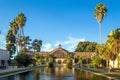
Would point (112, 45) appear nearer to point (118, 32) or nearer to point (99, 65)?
point (118, 32)

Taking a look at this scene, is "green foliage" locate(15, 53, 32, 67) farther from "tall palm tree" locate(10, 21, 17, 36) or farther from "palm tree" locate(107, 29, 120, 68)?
"palm tree" locate(107, 29, 120, 68)

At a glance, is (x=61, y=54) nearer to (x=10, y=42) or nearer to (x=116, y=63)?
(x=10, y=42)

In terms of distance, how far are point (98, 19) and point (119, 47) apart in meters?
22.1

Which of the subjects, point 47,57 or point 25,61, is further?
point 47,57

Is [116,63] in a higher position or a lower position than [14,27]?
lower

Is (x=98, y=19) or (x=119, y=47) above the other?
(x=98, y=19)

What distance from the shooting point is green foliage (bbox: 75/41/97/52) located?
5861 inches

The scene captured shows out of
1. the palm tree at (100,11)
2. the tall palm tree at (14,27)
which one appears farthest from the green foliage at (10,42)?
the palm tree at (100,11)

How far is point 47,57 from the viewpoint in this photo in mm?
131875

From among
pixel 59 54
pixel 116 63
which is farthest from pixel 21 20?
pixel 59 54

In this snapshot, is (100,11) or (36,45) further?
(36,45)

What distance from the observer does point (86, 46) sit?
157 meters

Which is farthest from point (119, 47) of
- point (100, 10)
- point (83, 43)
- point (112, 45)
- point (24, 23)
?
point (83, 43)

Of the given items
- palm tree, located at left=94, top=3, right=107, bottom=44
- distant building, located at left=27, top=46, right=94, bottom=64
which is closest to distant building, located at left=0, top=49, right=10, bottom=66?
palm tree, located at left=94, top=3, right=107, bottom=44
